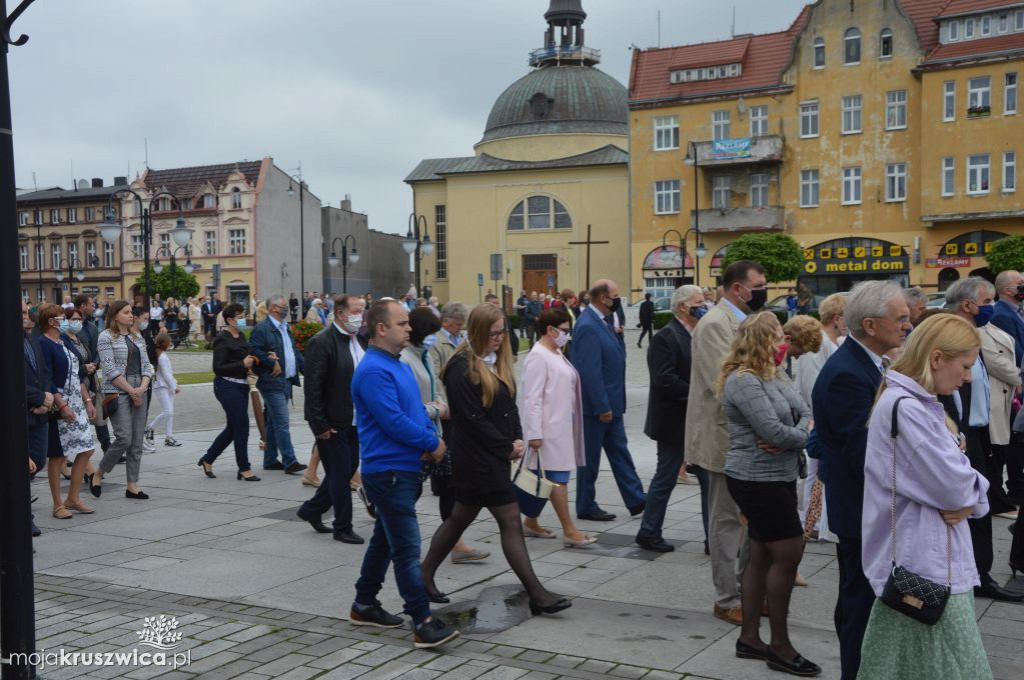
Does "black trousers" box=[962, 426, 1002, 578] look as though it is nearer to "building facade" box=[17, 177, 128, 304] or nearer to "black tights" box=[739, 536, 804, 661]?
"black tights" box=[739, 536, 804, 661]

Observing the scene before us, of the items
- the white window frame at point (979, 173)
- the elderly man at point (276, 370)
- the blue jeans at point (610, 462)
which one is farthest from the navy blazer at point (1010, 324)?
the white window frame at point (979, 173)

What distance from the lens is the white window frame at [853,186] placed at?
5122 cm

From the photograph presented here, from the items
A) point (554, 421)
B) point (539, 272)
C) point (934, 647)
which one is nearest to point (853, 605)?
point (934, 647)

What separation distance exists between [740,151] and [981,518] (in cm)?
4804

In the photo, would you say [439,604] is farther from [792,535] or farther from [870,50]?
[870,50]

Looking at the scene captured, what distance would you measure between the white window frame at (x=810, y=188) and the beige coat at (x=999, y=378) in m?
45.7

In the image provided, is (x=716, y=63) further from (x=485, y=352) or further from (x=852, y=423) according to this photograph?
(x=852, y=423)

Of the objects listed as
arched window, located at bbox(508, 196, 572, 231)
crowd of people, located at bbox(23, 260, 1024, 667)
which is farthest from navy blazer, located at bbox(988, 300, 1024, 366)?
arched window, located at bbox(508, 196, 572, 231)

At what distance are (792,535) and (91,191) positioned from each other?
290 feet

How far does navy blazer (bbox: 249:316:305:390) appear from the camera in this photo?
1194cm

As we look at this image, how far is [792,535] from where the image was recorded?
18.1ft

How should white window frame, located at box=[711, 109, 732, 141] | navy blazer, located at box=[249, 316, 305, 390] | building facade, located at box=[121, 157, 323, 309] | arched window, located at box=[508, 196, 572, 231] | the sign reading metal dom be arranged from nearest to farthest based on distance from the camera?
1. navy blazer, located at box=[249, 316, 305, 390]
2. the sign reading metal dom
3. white window frame, located at box=[711, 109, 732, 141]
4. arched window, located at box=[508, 196, 572, 231]
5. building facade, located at box=[121, 157, 323, 309]

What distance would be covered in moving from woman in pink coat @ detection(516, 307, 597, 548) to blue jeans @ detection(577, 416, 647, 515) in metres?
0.72

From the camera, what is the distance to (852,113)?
51062 millimetres
